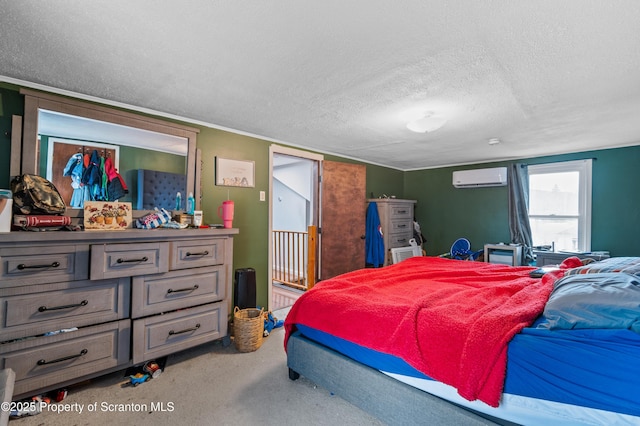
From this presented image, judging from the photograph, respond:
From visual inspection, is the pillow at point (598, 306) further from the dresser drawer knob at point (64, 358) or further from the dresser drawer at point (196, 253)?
the dresser drawer knob at point (64, 358)

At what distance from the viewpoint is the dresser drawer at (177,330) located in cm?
214

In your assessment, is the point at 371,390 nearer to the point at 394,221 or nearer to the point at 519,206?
the point at 394,221

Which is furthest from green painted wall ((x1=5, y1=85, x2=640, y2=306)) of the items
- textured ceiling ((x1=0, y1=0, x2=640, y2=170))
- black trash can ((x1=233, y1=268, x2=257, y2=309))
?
textured ceiling ((x1=0, y1=0, x2=640, y2=170))

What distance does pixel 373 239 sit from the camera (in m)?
4.71

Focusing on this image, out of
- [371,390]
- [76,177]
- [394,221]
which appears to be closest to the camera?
[371,390]

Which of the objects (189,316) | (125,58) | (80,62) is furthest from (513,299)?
(80,62)

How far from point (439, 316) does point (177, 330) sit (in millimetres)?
1971

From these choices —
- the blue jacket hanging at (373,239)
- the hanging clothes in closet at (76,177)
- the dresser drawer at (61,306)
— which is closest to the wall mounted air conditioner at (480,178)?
the blue jacket hanging at (373,239)

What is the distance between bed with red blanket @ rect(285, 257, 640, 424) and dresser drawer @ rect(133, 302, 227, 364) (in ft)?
2.58

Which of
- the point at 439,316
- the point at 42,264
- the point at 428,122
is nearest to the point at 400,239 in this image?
the point at 428,122

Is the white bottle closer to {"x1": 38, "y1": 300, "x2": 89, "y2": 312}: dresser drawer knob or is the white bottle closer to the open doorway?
{"x1": 38, "y1": 300, "x2": 89, "y2": 312}: dresser drawer knob

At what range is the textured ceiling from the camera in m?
1.34

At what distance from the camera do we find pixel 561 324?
1.30 meters

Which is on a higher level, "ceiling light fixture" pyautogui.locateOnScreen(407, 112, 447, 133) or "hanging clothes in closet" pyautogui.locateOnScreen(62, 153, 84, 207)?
"ceiling light fixture" pyautogui.locateOnScreen(407, 112, 447, 133)
